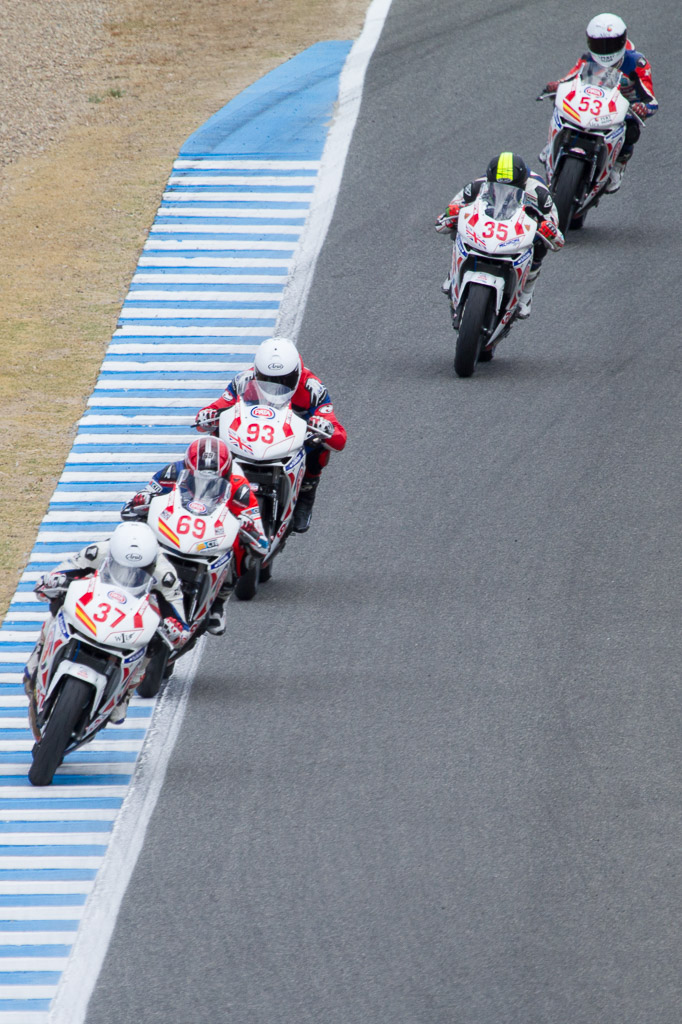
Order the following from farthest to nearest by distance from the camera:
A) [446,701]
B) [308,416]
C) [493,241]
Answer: [493,241] < [308,416] < [446,701]

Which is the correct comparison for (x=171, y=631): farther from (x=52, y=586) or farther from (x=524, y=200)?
(x=524, y=200)

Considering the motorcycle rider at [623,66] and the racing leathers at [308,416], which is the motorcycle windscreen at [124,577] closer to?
the racing leathers at [308,416]

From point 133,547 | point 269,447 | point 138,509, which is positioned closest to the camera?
point 133,547

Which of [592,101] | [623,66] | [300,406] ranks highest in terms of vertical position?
[623,66]

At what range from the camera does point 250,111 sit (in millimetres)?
20828

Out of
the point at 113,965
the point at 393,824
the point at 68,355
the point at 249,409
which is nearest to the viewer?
the point at 113,965

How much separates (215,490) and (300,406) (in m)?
2.07

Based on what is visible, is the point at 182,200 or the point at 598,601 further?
the point at 182,200

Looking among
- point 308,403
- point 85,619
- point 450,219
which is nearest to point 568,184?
point 450,219

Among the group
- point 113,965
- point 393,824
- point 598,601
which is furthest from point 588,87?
point 113,965

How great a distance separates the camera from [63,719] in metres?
9.65

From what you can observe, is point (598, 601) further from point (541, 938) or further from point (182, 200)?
point (182, 200)

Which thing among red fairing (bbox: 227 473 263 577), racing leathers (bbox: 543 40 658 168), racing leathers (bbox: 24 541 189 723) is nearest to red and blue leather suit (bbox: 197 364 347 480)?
red fairing (bbox: 227 473 263 577)

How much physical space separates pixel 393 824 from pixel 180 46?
1532 cm
